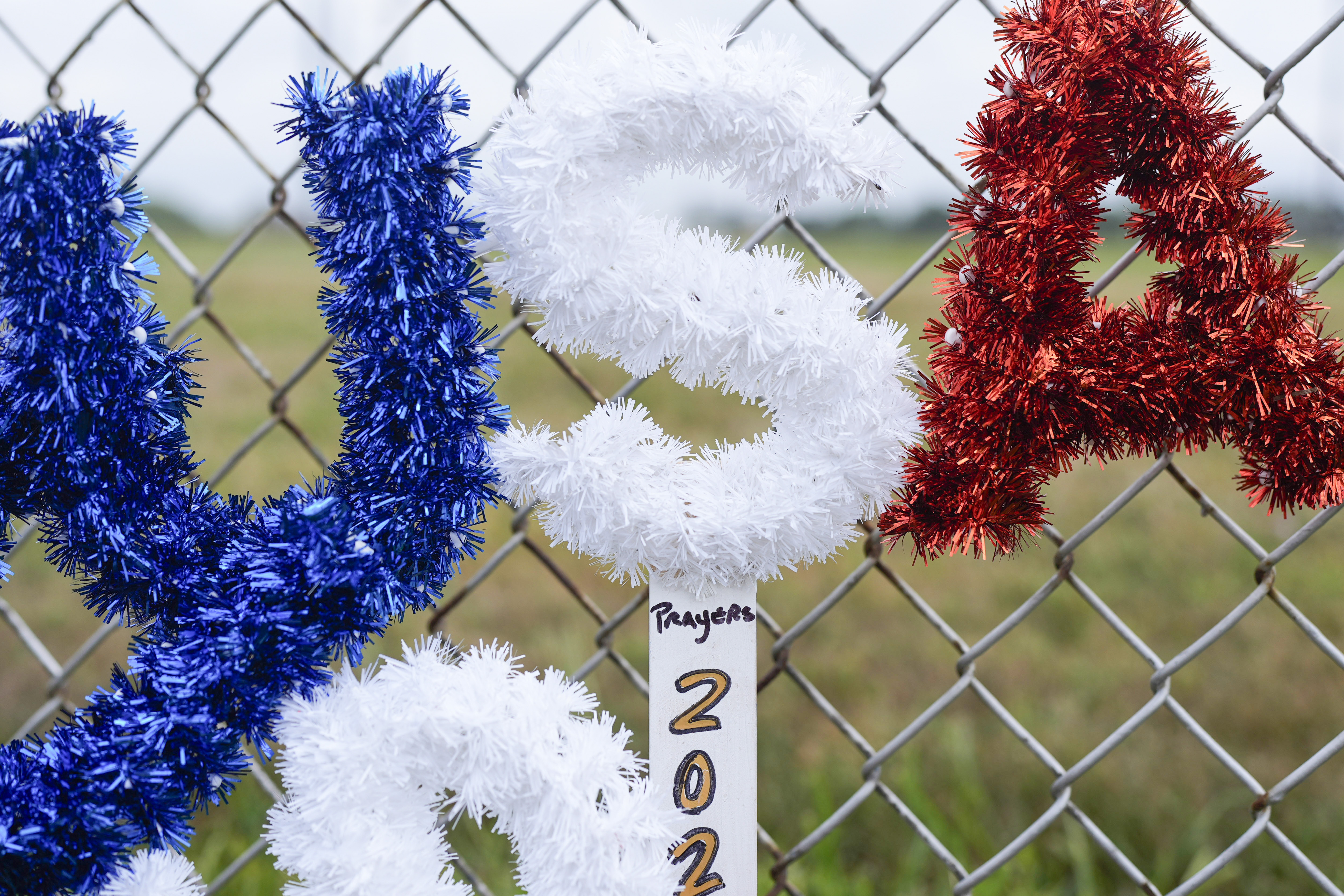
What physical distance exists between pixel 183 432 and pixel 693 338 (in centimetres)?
33

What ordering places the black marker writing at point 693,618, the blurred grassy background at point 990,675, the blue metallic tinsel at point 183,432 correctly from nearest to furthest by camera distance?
the blue metallic tinsel at point 183,432 < the black marker writing at point 693,618 < the blurred grassy background at point 990,675

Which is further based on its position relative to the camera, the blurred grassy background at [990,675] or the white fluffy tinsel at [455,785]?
the blurred grassy background at [990,675]

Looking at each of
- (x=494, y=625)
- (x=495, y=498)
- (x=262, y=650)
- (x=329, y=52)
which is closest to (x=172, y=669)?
(x=262, y=650)

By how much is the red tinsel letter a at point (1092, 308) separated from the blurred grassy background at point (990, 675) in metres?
0.08

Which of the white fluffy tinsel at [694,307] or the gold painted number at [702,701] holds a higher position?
the white fluffy tinsel at [694,307]

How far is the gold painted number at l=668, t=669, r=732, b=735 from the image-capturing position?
0.63m

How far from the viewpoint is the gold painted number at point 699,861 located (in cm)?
64

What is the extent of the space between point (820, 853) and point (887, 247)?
5.12 ft

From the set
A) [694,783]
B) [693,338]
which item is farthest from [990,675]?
[693,338]

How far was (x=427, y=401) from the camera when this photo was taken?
1.78ft

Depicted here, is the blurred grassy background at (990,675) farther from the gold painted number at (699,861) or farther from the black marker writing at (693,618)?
the gold painted number at (699,861)

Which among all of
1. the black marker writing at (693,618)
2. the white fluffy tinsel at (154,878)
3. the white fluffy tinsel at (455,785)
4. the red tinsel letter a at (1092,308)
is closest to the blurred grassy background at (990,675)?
the red tinsel letter a at (1092,308)

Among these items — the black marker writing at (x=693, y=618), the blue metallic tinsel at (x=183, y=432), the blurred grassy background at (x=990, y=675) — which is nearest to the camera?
the blue metallic tinsel at (x=183, y=432)

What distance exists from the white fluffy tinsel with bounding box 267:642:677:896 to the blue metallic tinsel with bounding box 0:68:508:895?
0.04 meters
